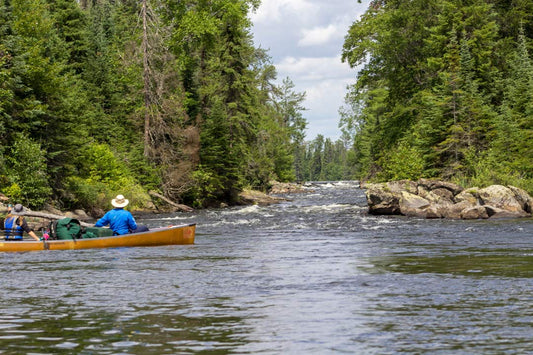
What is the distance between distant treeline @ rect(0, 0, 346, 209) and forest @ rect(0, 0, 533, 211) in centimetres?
10

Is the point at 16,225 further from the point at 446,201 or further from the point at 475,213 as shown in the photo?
the point at 446,201

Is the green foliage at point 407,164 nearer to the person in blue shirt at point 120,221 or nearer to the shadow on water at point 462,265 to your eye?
the person in blue shirt at point 120,221

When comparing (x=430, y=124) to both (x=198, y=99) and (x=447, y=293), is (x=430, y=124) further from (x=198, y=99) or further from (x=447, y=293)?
(x=447, y=293)

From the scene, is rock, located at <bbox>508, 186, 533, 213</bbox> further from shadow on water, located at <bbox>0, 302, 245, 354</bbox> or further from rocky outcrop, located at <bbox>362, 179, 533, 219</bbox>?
shadow on water, located at <bbox>0, 302, 245, 354</bbox>

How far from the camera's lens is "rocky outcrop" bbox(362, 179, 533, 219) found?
90.9 ft

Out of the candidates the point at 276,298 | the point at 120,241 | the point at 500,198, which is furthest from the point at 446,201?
the point at 276,298

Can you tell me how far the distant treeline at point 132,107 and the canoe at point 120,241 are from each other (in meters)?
12.7

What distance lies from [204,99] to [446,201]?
79.1ft

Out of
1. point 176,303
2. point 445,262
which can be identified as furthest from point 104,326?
point 445,262

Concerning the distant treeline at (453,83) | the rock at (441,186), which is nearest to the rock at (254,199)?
the distant treeline at (453,83)

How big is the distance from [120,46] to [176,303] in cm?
5711

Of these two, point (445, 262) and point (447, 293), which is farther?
point (445, 262)

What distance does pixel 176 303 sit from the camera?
33.5 ft

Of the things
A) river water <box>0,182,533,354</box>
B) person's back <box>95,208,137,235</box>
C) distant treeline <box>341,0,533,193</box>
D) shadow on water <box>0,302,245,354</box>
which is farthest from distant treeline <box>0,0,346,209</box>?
shadow on water <box>0,302,245,354</box>
